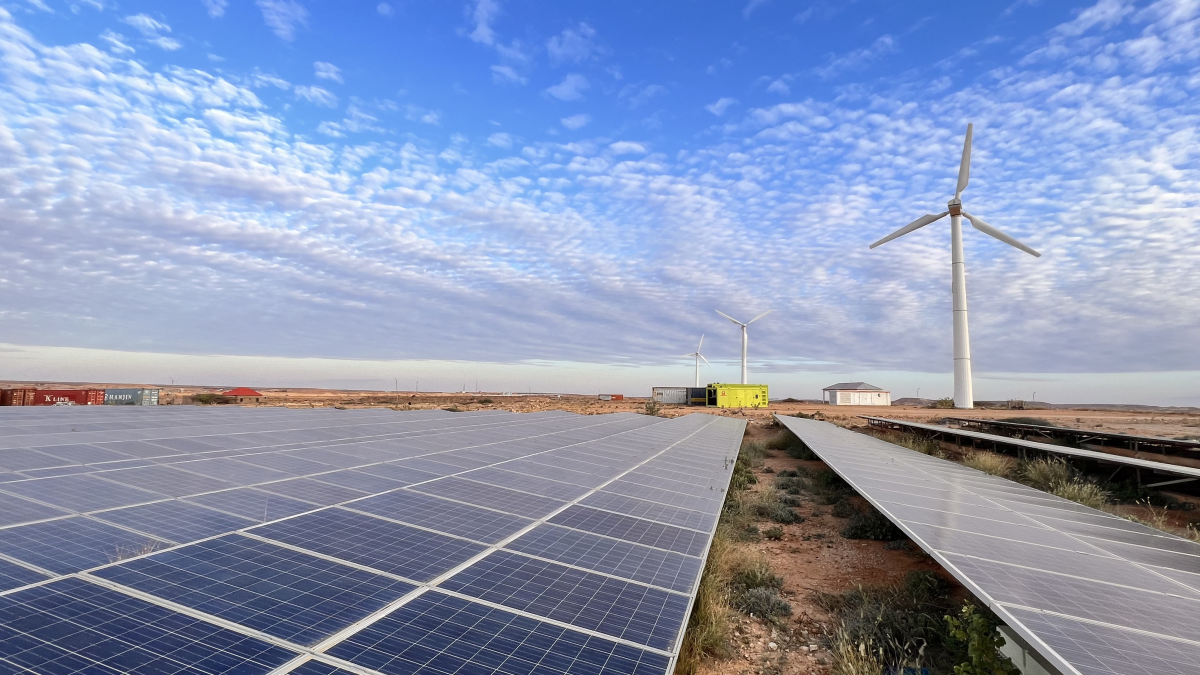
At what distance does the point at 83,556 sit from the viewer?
6000 mm

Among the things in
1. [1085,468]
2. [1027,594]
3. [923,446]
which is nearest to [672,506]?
[1027,594]

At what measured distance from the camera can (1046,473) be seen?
2392cm

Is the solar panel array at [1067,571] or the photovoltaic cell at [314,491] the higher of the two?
the photovoltaic cell at [314,491]

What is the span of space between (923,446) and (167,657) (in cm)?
4119

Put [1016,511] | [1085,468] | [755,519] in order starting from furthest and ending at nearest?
[1085,468], [755,519], [1016,511]

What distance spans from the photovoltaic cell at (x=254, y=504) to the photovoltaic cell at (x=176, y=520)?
0.71 ft

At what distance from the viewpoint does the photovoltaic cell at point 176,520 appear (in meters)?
7.05

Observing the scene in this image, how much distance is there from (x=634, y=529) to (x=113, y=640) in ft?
22.9

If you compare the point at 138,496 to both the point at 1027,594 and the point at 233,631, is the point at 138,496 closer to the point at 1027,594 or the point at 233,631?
the point at 233,631

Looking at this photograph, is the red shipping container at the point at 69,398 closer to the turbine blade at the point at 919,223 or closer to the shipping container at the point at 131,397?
the shipping container at the point at 131,397

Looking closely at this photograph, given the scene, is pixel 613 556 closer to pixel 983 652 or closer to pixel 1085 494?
pixel 983 652

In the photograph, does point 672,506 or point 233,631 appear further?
point 672,506

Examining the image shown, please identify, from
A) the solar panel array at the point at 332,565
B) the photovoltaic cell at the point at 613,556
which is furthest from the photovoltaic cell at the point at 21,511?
the photovoltaic cell at the point at 613,556

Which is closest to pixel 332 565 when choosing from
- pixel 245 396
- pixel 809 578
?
pixel 809 578
